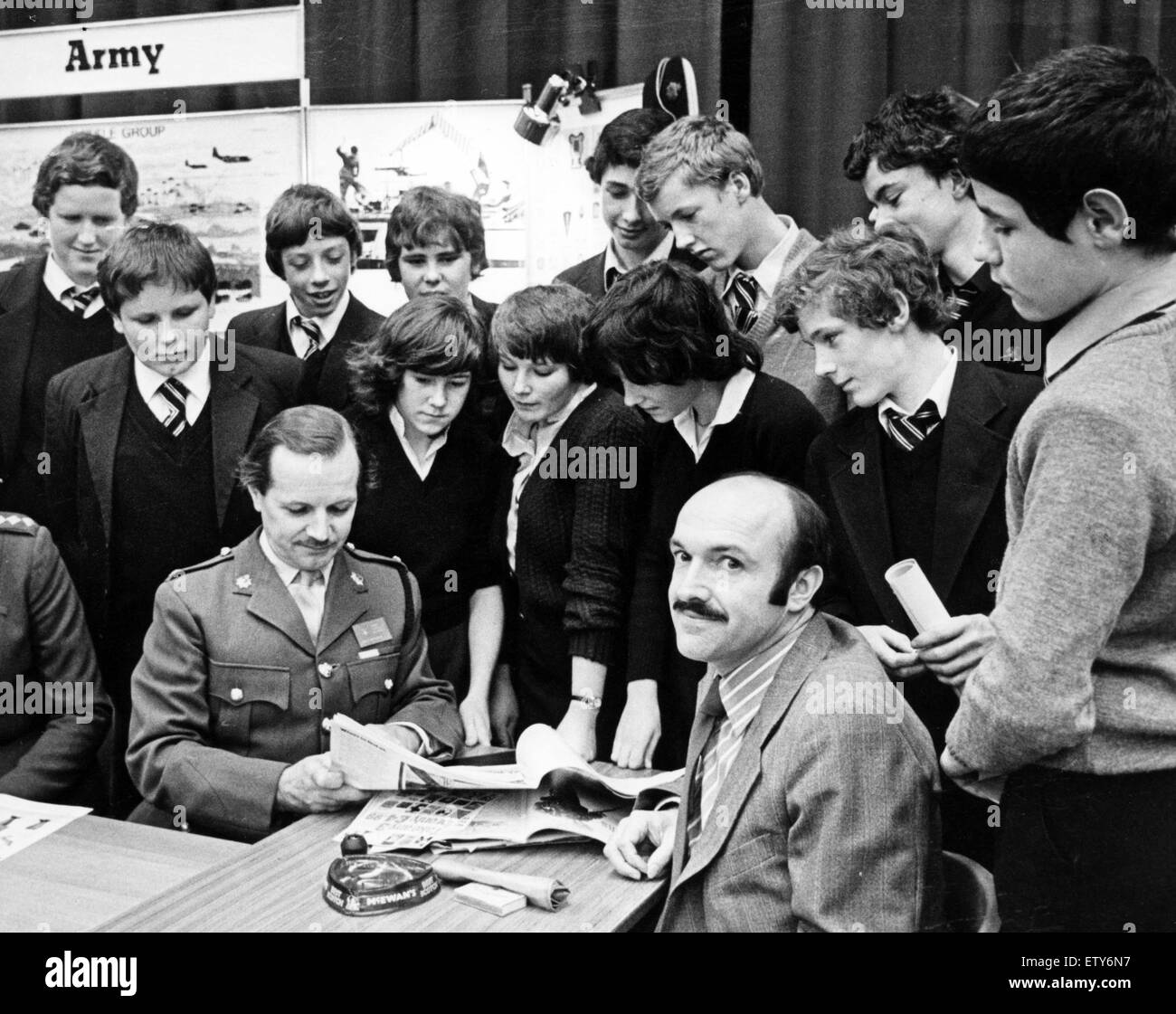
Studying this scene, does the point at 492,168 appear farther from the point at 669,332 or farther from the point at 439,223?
the point at 669,332

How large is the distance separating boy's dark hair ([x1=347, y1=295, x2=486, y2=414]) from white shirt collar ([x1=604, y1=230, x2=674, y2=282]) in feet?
1.01

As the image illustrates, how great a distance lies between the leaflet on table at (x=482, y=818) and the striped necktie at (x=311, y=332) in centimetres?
106

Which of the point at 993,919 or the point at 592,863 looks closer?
the point at 993,919

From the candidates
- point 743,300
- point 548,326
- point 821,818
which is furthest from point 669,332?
point 821,818

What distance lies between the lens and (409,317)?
105 inches

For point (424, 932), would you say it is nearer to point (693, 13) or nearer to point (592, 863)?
point (592, 863)

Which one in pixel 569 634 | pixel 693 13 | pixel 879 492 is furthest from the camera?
pixel 569 634

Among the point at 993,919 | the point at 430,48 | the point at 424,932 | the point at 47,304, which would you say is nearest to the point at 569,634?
the point at 424,932

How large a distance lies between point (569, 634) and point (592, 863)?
0.68m

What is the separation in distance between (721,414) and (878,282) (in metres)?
0.40

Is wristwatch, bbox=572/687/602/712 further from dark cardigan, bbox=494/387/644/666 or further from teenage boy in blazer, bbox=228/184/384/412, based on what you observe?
teenage boy in blazer, bbox=228/184/384/412

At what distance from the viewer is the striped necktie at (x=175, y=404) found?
2.75m

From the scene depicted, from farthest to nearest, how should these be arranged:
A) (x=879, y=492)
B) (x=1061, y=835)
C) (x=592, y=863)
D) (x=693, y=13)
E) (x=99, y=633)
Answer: (x=99, y=633) < (x=693, y=13) < (x=879, y=492) < (x=592, y=863) < (x=1061, y=835)

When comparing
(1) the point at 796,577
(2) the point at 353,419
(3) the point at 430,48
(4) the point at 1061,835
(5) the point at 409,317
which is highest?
(3) the point at 430,48
